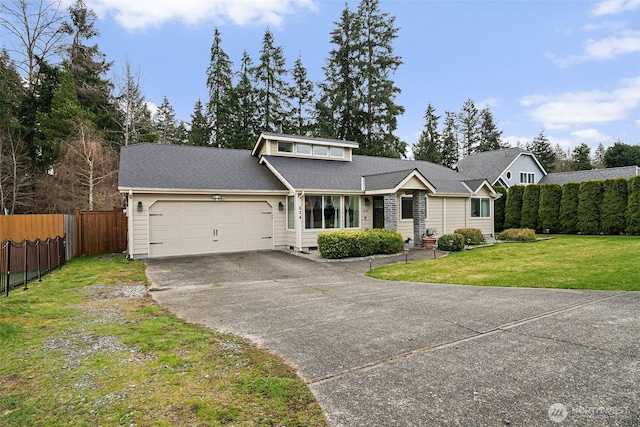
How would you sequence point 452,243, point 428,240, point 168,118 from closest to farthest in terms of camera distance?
point 452,243 → point 428,240 → point 168,118

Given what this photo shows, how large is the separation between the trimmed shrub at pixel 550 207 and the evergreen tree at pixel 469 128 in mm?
29078

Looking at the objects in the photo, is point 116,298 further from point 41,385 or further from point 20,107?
point 20,107

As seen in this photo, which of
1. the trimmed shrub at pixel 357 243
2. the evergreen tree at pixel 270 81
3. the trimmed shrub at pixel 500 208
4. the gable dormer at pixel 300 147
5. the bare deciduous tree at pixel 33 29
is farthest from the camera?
the evergreen tree at pixel 270 81

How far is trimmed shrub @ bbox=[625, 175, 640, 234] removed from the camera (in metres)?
17.6

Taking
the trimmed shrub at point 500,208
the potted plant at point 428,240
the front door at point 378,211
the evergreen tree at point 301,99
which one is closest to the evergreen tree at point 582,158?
the trimmed shrub at point 500,208

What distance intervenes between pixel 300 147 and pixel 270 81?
57.0 ft

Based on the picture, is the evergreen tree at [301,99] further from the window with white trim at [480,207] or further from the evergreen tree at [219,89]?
the window with white trim at [480,207]

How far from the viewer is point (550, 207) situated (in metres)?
21.1

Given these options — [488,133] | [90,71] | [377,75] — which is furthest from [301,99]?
[488,133]

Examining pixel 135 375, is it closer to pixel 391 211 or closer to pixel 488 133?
pixel 391 211

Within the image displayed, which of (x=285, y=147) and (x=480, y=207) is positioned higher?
(x=285, y=147)

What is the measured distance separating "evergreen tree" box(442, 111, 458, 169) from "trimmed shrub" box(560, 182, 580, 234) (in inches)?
1115

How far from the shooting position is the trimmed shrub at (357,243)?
12.7 metres

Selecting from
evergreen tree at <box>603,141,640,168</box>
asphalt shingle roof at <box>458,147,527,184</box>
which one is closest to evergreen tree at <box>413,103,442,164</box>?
asphalt shingle roof at <box>458,147,527,184</box>
